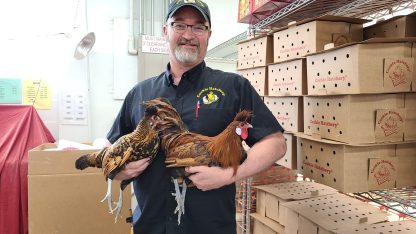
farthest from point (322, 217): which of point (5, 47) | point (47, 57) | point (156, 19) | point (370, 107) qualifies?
point (5, 47)

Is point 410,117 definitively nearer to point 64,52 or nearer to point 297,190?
point 297,190

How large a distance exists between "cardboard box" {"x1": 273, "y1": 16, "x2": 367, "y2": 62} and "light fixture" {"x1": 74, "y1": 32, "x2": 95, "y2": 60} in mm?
1600

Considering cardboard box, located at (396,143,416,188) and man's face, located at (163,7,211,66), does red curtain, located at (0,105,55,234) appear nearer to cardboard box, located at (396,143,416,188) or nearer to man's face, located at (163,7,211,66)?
man's face, located at (163,7,211,66)

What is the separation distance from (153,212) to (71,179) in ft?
3.77

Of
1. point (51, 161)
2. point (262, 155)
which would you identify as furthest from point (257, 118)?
point (51, 161)

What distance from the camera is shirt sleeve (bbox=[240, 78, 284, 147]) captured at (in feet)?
3.36

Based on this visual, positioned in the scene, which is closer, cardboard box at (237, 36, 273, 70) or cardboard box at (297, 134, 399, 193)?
cardboard box at (297, 134, 399, 193)

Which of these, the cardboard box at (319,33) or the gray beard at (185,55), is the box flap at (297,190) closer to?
the cardboard box at (319,33)

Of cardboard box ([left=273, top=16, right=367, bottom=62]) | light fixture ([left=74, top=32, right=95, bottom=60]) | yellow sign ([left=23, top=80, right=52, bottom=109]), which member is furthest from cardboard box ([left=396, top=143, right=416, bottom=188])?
yellow sign ([left=23, top=80, right=52, bottom=109])

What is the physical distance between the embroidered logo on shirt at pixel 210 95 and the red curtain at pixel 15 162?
1.69m

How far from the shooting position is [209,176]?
87cm

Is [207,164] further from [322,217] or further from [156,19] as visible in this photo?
[156,19]

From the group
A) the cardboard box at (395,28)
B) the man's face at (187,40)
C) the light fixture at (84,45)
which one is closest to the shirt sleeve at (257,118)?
the man's face at (187,40)

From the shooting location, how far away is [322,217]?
1452 mm
